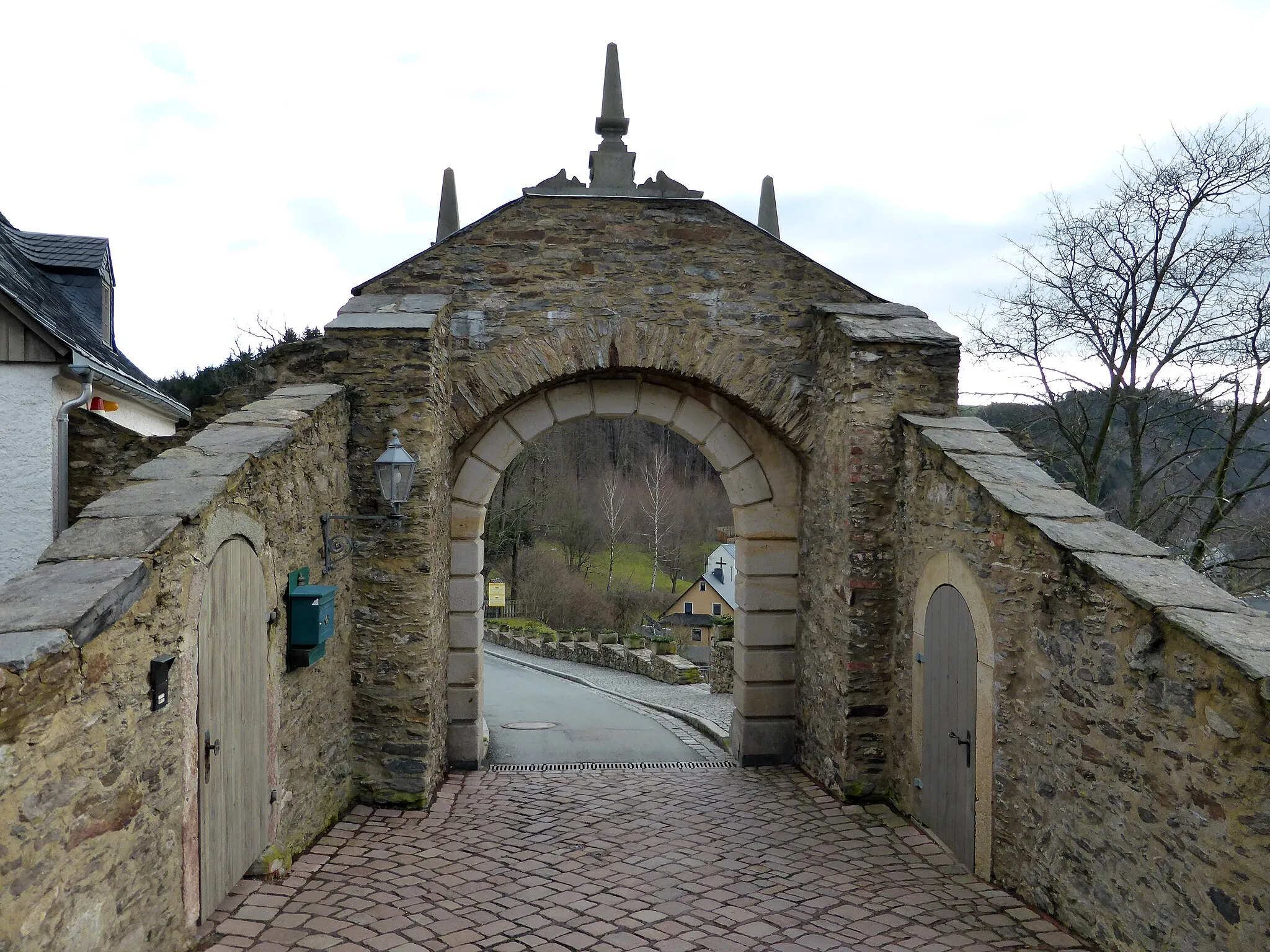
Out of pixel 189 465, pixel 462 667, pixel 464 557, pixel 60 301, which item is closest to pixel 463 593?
pixel 464 557

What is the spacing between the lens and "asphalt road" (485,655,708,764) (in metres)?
8.02

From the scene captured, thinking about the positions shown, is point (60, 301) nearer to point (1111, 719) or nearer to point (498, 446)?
point (498, 446)

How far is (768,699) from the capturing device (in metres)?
7.38

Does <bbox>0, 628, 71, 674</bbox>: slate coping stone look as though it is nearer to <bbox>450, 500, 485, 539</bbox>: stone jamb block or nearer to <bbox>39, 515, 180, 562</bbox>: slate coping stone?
<bbox>39, 515, 180, 562</bbox>: slate coping stone

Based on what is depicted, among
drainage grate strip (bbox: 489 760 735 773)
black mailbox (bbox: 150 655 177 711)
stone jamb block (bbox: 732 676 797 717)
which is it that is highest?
black mailbox (bbox: 150 655 177 711)

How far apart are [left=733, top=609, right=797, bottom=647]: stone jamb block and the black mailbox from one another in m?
4.69

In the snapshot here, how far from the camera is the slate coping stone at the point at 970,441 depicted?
5.43 m

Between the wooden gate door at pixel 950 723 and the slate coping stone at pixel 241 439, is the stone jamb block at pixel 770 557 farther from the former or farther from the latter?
the slate coping stone at pixel 241 439

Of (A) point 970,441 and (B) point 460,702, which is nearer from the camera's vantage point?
(A) point 970,441

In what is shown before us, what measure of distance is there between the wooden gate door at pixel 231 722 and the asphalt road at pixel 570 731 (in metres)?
3.41

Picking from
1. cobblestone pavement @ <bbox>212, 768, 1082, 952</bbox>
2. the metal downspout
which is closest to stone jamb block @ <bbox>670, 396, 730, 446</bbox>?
cobblestone pavement @ <bbox>212, 768, 1082, 952</bbox>

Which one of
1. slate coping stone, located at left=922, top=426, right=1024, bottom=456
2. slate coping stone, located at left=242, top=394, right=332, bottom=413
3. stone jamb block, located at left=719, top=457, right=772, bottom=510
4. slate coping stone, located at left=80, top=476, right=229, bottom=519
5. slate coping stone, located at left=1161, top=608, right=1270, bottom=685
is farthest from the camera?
stone jamb block, located at left=719, top=457, right=772, bottom=510

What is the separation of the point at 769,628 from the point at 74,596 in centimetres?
526

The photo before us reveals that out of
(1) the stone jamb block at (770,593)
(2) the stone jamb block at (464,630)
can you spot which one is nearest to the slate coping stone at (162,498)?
(2) the stone jamb block at (464,630)
